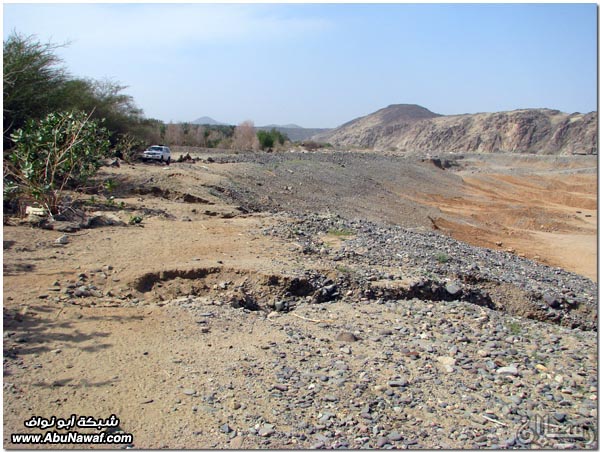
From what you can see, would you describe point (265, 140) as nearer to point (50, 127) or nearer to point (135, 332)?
point (50, 127)

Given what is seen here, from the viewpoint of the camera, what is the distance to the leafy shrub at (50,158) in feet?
26.9

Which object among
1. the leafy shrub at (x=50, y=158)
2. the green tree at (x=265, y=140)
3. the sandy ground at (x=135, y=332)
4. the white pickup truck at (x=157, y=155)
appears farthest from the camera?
the green tree at (x=265, y=140)

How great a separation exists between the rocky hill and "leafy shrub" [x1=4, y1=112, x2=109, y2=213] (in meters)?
58.4

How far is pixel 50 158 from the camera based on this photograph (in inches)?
351

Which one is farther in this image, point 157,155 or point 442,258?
point 157,155

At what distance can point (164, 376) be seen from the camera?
13.8ft

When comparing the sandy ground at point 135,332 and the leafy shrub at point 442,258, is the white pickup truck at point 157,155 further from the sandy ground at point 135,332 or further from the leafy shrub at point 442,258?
the leafy shrub at point 442,258

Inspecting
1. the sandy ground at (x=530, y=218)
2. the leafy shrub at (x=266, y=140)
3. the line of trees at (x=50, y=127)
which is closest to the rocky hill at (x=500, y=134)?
the sandy ground at (x=530, y=218)

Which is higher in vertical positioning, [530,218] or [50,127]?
[50,127]

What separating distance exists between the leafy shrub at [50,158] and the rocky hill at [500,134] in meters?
58.4

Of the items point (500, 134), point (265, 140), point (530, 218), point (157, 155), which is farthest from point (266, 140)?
point (500, 134)

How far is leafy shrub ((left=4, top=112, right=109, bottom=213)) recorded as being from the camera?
8203 mm

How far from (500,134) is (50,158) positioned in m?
70.7

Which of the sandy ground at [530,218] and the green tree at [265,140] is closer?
the sandy ground at [530,218]
